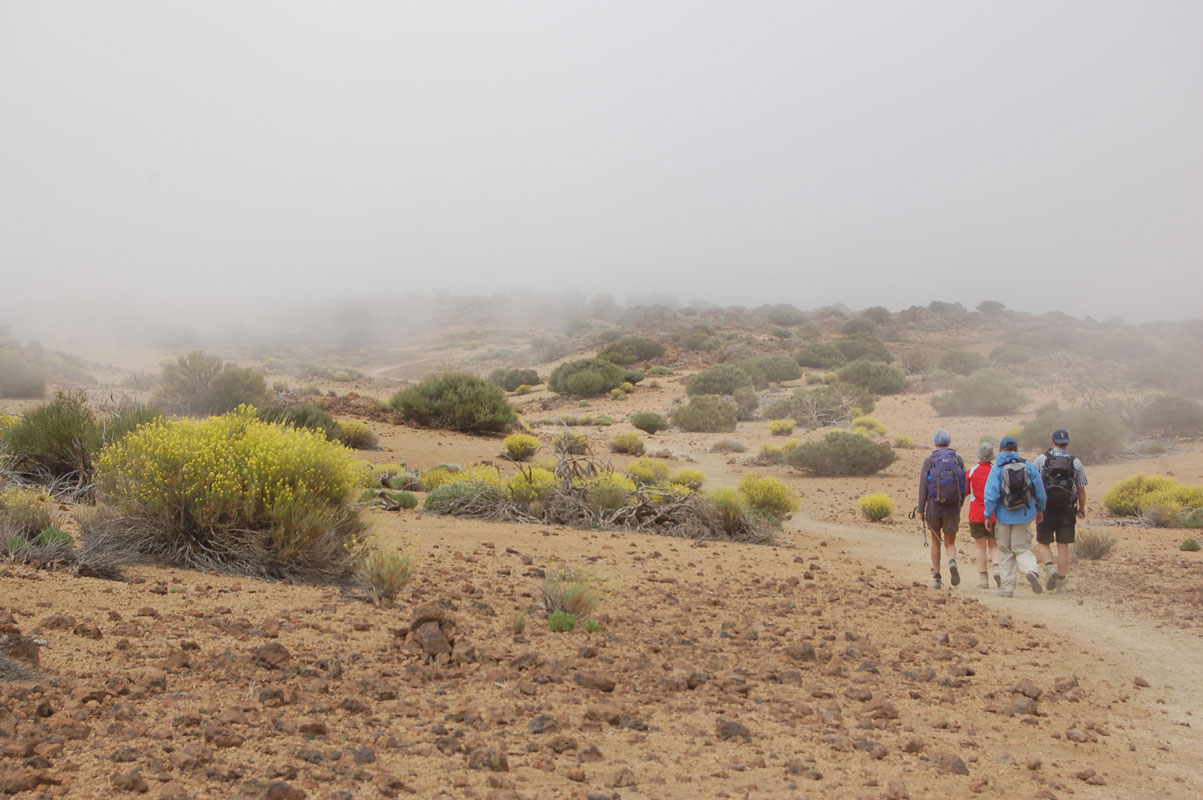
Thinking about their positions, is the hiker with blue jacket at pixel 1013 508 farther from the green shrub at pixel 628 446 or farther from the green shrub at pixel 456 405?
the green shrub at pixel 456 405

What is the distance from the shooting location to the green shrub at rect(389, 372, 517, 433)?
23.0 m

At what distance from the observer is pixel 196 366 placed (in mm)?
22953

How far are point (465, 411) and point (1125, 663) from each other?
59.3 feet

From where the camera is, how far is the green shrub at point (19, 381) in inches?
912

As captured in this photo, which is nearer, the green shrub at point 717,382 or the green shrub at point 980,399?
the green shrub at point 980,399

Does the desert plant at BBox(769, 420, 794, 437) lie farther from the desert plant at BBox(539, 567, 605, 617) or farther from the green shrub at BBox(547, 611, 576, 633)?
the green shrub at BBox(547, 611, 576, 633)

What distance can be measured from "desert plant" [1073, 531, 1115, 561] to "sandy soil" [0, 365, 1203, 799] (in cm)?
282

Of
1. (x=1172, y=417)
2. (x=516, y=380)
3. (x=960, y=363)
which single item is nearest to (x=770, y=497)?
(x=1172, y=417)

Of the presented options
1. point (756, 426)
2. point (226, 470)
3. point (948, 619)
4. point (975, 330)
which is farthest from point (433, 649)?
point (975, 330)

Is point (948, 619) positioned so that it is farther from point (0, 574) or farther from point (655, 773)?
point (0, 574)

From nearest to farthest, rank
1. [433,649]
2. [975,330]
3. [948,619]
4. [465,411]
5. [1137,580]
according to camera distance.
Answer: [433,649]
[948,619]
[1137,580]
[465,411]
[975,330]

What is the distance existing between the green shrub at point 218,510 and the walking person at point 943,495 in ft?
20.8

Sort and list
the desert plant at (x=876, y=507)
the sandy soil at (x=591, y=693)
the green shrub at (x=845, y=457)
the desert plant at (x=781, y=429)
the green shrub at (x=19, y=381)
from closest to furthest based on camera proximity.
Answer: the sandy soil at (x=591, y=693) → the desert plant at (x=876, y=507) → the green shrub at (x=845, y=457) → the green shrub at (x=19, y=381) → the desert plant at (x=781, y=429)

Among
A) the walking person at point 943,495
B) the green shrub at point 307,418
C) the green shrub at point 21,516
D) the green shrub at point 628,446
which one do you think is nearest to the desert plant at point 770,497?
the walking person at point 943,495
